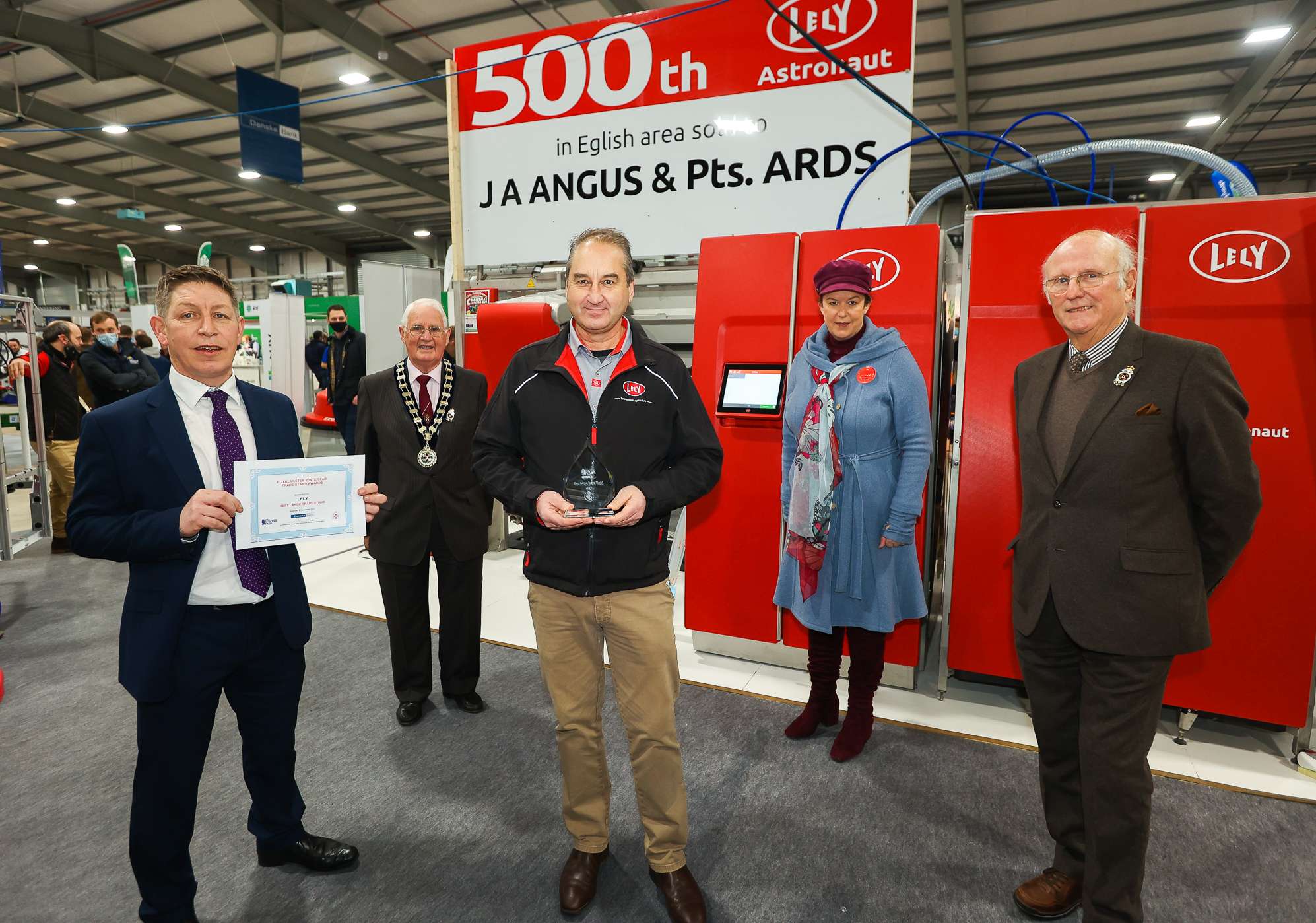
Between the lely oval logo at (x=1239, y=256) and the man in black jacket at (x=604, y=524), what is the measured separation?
215cm

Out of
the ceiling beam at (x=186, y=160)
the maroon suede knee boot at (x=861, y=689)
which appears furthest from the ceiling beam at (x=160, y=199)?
the maroon suede knee boot at (x=861, y=689)

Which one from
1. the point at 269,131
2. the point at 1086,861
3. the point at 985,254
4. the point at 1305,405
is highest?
the point at 269,131

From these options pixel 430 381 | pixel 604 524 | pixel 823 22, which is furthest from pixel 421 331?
pixel 823 22

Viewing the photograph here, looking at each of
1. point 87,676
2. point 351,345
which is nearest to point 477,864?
point 87,676

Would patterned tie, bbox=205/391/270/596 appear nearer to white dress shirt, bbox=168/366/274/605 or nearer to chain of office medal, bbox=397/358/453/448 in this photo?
white dress shirt, bbox=168/366/274/605

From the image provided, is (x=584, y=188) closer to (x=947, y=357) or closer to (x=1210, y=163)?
(x=947, y=357)

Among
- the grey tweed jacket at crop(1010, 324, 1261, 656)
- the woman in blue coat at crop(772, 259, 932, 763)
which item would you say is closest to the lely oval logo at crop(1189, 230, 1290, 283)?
the woman in blue coat at crop(772, 259, 932, 763)

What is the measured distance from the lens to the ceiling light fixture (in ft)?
21.9

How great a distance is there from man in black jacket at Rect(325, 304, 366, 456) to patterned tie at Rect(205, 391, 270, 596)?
4504 millimetres

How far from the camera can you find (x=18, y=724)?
2896mm

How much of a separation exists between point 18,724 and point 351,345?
13.2 ft

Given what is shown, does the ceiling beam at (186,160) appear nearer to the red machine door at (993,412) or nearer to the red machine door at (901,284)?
the red machine door at (901,284)

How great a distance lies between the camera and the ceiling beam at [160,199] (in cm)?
1272

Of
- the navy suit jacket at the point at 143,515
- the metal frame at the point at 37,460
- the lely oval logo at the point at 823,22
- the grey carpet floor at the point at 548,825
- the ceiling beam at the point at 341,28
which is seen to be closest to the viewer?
the navy suit jacket at the point at 143,515
